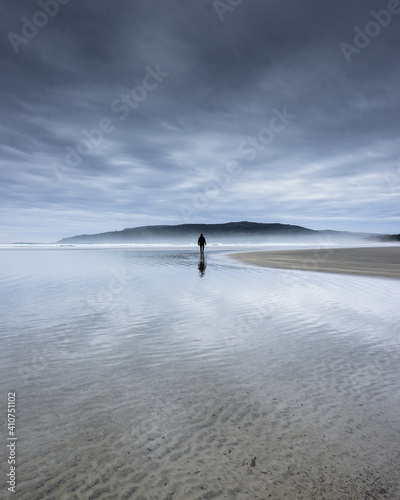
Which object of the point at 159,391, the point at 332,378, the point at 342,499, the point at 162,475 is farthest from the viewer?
the point at 332,378

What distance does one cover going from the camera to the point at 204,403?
12.9 feet

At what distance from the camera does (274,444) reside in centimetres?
313

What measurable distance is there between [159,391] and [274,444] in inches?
66.1

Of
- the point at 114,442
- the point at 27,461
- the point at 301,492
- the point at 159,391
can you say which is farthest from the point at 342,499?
the point at 27,461

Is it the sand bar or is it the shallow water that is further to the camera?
the sand bar

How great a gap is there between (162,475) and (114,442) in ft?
2.16

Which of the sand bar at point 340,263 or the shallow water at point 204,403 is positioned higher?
the sand bar at point 340,263

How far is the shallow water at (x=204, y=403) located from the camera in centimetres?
272

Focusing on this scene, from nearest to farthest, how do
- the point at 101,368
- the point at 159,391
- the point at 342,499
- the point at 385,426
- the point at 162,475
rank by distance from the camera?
1. the point at 342,499
2. the point at 162,475
3. the point at 385,426
4. the point at 159,391
5. the point at 101,368

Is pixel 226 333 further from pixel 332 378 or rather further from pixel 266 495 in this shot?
pixel 266 495

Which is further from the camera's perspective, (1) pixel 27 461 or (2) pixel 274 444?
(2) pixel 274 444

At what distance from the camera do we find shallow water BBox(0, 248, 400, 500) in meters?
2.72

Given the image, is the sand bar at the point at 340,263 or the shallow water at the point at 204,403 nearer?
the shallow water at the point at 204,403

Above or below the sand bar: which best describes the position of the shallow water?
below
